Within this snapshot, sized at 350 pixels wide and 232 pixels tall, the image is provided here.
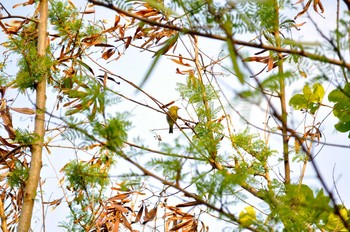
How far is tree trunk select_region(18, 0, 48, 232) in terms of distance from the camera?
5.03 ft

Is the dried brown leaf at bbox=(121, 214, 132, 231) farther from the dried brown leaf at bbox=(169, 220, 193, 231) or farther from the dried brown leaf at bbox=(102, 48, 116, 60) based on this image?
the dried brown leaf at bbox=(102, 48, 116, 60)

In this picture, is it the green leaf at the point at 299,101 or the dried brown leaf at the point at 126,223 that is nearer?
the green leaf at the point at 299,101

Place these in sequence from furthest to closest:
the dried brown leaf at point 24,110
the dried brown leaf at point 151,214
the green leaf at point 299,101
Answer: the dried brown leaf at point 24,110 < the dried brown leaf at point 151,214 < the green leaf at point 299,101

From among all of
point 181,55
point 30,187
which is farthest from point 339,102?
point 30,187

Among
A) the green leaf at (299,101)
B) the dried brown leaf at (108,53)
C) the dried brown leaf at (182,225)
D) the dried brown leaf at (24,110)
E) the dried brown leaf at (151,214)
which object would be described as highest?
the dried brown leaf at (108,53)

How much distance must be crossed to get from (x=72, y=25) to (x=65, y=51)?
0.11 metres

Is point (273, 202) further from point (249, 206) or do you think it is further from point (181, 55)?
point (181, 55)

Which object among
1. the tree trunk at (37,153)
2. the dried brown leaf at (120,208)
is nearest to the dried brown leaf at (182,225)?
the dried brown leaf at (120,208)

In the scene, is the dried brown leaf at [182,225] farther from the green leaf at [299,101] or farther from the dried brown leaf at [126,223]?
the green leaf at [299,101]

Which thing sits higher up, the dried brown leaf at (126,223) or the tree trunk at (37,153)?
the tree trunk at (37,153)

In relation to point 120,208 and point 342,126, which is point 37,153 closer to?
point 120,208

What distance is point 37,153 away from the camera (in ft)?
5.34

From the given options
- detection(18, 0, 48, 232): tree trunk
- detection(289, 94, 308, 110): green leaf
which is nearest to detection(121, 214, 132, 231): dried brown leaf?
→ detection(18, 0, 48, 232): tree trunk

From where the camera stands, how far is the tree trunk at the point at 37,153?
5.03ft
